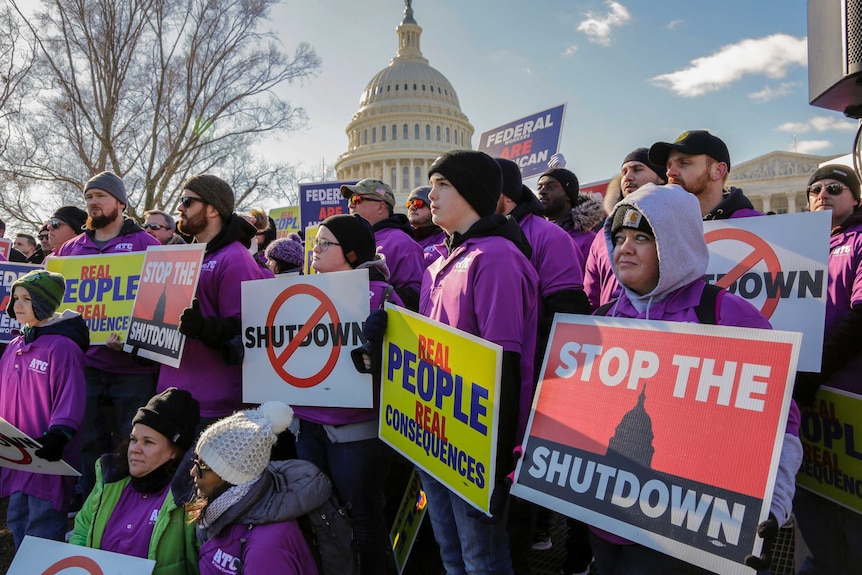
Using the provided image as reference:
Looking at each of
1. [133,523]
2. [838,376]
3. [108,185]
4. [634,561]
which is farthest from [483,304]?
[108,185]

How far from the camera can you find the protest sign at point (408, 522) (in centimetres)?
339

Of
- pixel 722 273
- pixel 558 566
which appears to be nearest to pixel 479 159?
pixel 722 273

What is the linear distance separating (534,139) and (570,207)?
5.51 m

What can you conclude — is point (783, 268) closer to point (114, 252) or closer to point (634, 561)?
point (634, 561)

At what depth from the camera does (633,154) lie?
4.21 metres

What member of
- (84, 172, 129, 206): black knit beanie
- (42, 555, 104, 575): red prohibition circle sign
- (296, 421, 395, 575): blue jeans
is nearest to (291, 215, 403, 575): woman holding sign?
(296, 421, 395, 575): blue jeans

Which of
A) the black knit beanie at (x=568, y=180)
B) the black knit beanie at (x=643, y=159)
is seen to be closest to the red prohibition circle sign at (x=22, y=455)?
the black knit beanie at (x=568, y=180)

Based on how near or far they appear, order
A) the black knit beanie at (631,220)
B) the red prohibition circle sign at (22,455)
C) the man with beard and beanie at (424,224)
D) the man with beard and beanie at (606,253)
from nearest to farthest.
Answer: the black knit beanie at (631,220) < the man with beard and beanie at (606,253) < the red prohibition circle sign at (22,455) < the man with beard and beanie at (424,224)

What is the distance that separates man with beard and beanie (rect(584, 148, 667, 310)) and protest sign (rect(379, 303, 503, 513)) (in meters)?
0.71

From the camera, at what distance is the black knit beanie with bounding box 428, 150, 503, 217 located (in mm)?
2742

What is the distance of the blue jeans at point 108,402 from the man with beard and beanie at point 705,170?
3698 mm

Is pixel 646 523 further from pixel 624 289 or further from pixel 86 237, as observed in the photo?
pixel 86 237

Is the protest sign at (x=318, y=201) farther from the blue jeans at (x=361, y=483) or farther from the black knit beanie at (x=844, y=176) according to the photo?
the black knit beanie at (x=844, y=176)

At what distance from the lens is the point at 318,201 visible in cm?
1296
